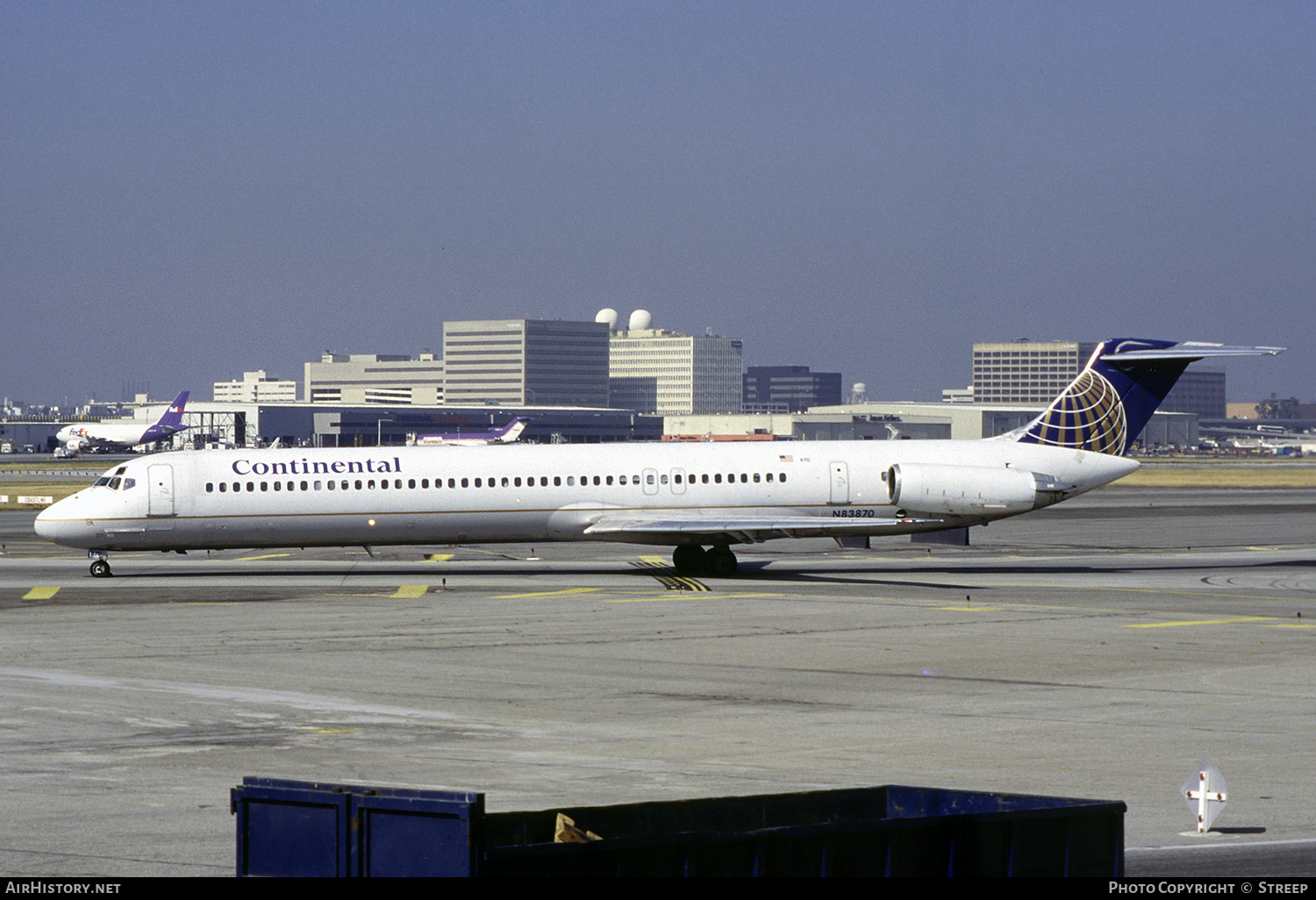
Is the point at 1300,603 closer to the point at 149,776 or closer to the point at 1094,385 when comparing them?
the point at 1094,385

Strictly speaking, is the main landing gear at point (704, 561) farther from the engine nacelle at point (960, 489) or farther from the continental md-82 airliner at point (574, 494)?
the engine nacelle at point (960, 489)

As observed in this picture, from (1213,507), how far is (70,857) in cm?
6823

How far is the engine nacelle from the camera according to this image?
1569 inches

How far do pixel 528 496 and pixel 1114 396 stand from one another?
16700 millimetres

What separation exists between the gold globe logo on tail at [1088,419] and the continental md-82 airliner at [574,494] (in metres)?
0.37

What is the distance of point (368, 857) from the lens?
321 inches

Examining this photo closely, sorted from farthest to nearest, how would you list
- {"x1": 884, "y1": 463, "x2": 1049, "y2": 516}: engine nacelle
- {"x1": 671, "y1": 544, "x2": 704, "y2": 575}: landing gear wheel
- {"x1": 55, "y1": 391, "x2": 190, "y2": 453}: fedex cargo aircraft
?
{"x1": 55, "y1": 391, "x2": 190, "y2": 453}: fedex cargo aircraft, {"x1": 671, "y1": 544, "x2": 704, "y2": 575}: landing gear wheel, {"x1": 884, "y1": 463, "x2": 1049, "y2": 516}: engine nacelle

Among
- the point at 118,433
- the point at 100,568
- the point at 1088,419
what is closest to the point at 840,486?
the point at 1088,419

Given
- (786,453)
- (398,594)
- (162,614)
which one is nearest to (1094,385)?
(786,453)

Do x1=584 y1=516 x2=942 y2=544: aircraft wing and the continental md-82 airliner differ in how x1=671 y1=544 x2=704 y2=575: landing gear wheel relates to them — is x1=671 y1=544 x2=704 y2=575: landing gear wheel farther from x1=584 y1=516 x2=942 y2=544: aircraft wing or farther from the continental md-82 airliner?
x1=584 y1=516 x2=942 y2=544: aircraft wing

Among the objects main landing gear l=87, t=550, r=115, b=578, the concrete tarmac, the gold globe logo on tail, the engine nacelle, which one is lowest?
main landing gear l=87, t=550, r=115, b=578

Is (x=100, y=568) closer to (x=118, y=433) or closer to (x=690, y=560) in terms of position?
(x=690, y=560)

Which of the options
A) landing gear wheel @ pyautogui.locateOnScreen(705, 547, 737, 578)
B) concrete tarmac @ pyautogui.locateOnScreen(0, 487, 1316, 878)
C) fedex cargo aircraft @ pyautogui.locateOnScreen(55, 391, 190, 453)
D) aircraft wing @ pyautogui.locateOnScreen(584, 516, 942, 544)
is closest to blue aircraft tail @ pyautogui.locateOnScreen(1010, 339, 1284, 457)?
concrete tarmac @ pyautogui.locateOnScreen(0, 487, 1316, 878)

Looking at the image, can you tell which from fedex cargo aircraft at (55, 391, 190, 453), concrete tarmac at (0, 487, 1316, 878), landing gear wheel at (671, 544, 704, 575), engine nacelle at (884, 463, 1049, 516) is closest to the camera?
concrete tarmac at (0, 487, 1316, 878)
